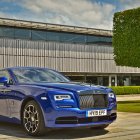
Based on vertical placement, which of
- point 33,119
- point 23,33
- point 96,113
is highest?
point 23,33

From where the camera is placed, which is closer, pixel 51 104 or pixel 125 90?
pixel 51 104

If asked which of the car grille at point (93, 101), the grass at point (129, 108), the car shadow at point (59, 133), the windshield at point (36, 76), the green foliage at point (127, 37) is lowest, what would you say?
the grass at point (129, 108)

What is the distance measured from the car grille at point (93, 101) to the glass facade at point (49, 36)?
43.5m

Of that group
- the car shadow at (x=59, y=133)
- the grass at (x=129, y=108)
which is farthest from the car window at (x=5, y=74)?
the grass at (x=129, y=108)

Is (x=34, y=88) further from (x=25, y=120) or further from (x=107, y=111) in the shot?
(x=107, y=111)

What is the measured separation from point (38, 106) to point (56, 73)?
2.27m

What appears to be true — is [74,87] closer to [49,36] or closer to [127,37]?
[127,37]

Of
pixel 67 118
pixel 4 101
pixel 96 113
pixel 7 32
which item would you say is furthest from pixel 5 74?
pixel 7 32

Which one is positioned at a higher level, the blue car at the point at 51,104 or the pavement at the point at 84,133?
the blue car at the point at 51,104

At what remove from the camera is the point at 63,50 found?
58.0 m

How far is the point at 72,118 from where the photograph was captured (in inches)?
354

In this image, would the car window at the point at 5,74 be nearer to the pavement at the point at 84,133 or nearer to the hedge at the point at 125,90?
the pavement at the point at 84,133

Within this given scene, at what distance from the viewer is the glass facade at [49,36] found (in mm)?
52656

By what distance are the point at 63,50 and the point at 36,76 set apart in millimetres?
47472
